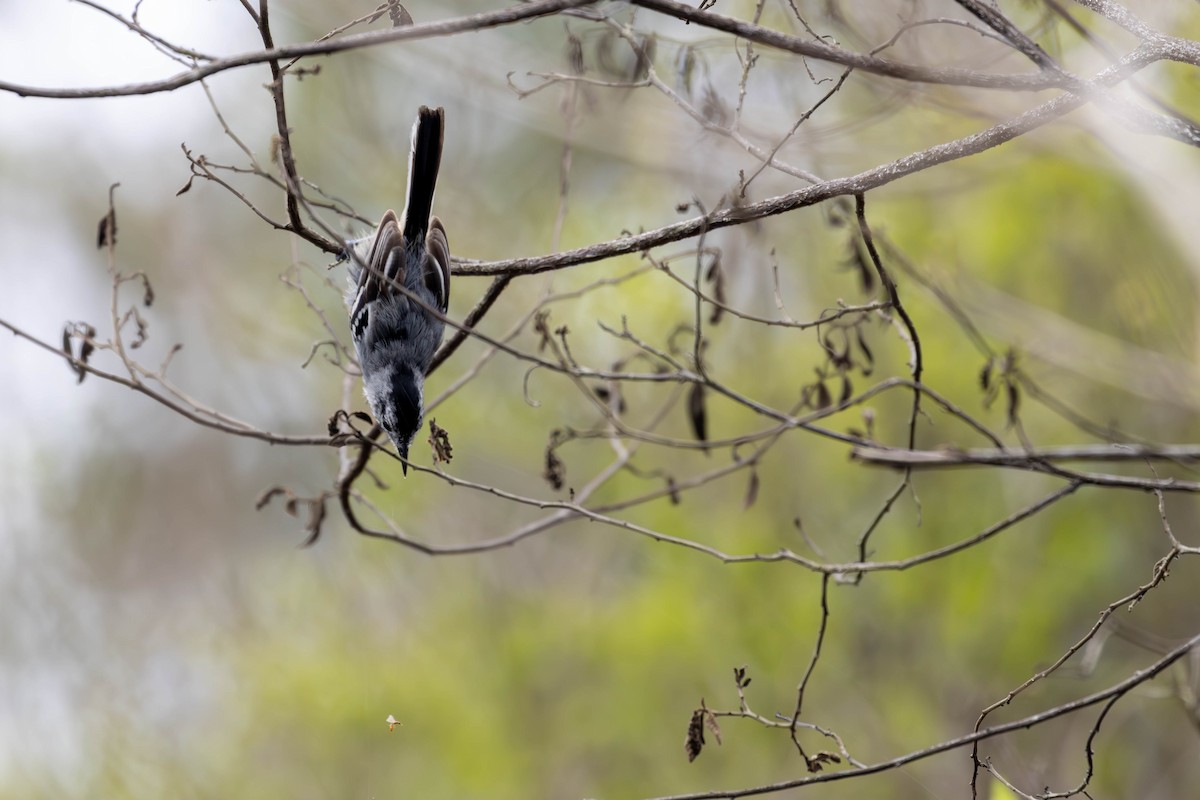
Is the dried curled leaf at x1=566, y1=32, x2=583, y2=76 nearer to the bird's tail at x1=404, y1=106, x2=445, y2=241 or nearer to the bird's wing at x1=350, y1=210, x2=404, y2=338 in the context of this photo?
the bird's tail at x1=404, y1=106, x2=445, y2=241

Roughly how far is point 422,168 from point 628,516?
434 centimetres

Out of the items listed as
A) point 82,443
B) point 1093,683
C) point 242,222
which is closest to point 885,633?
point 1093,683

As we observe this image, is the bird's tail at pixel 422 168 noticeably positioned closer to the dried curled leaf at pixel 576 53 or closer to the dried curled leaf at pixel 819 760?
the dried curled leaf at pixel 576 53

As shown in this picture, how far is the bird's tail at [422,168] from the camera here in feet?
12.5

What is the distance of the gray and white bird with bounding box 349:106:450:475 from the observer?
399 centimetres

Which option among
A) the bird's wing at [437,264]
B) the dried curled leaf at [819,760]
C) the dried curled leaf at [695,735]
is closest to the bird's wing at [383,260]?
the bird's wing at [437,264]

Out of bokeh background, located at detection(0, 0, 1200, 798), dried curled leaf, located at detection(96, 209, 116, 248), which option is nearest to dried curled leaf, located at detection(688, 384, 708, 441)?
bokeh background, located at detection(0, 0, 1200, 798)

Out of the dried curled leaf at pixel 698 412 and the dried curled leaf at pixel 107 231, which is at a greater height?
the dried curled leaf at pixel 107 231

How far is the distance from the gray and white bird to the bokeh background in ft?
1.39

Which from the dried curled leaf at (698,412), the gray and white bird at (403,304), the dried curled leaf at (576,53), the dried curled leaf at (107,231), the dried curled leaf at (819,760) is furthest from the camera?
the gray and white bird at (403,304)

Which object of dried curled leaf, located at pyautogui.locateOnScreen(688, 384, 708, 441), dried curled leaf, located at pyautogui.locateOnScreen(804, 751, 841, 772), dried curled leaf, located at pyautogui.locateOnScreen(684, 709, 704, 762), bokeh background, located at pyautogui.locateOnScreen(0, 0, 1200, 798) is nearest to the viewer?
dried curled leaf, located at pyautogui.locateOnScreen(804, 751, 841, 772)

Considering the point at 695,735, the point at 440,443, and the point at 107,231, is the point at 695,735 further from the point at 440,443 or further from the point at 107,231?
the point at 107,231

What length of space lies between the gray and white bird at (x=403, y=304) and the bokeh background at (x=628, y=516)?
42cm

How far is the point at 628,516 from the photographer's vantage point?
25.9 ft
